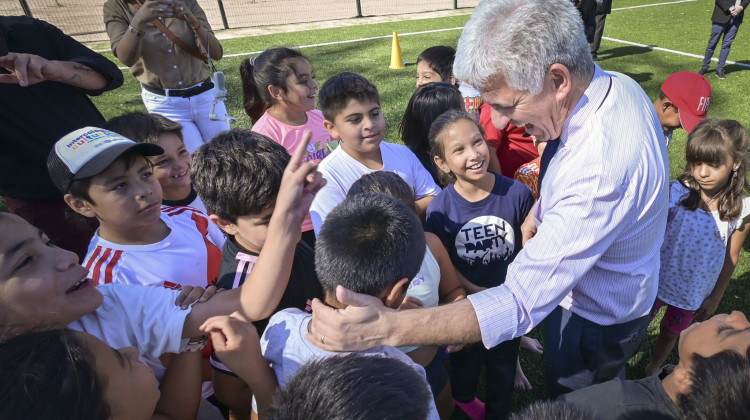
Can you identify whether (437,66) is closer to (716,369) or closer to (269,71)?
(269,71)

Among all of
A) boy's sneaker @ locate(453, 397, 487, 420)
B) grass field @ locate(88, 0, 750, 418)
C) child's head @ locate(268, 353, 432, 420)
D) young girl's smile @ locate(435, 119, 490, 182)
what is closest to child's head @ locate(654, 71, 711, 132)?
grass field @ locate(88, 0, 750, 418)

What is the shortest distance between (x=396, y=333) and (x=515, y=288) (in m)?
0.46

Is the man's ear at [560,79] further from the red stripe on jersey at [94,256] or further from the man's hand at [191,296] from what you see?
the red stripe on jersey at [94,256]

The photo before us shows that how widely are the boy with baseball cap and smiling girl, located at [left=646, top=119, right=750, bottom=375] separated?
1.46 feet

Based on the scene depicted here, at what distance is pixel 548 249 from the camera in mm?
1447

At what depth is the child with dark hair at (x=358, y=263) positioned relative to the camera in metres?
1.33

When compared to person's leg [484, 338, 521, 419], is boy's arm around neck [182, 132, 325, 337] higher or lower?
higher

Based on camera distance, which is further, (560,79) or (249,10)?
(249,10)

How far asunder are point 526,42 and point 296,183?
94 cm

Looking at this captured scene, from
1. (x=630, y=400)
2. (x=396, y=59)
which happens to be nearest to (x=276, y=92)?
(x=630, y=400)

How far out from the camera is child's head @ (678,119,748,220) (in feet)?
8.05

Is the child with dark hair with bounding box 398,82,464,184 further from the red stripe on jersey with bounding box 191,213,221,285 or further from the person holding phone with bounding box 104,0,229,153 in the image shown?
the person holding phone with bounding box 104,0,229,153

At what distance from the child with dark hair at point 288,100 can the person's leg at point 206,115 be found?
657 mm

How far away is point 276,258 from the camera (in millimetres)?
1465
